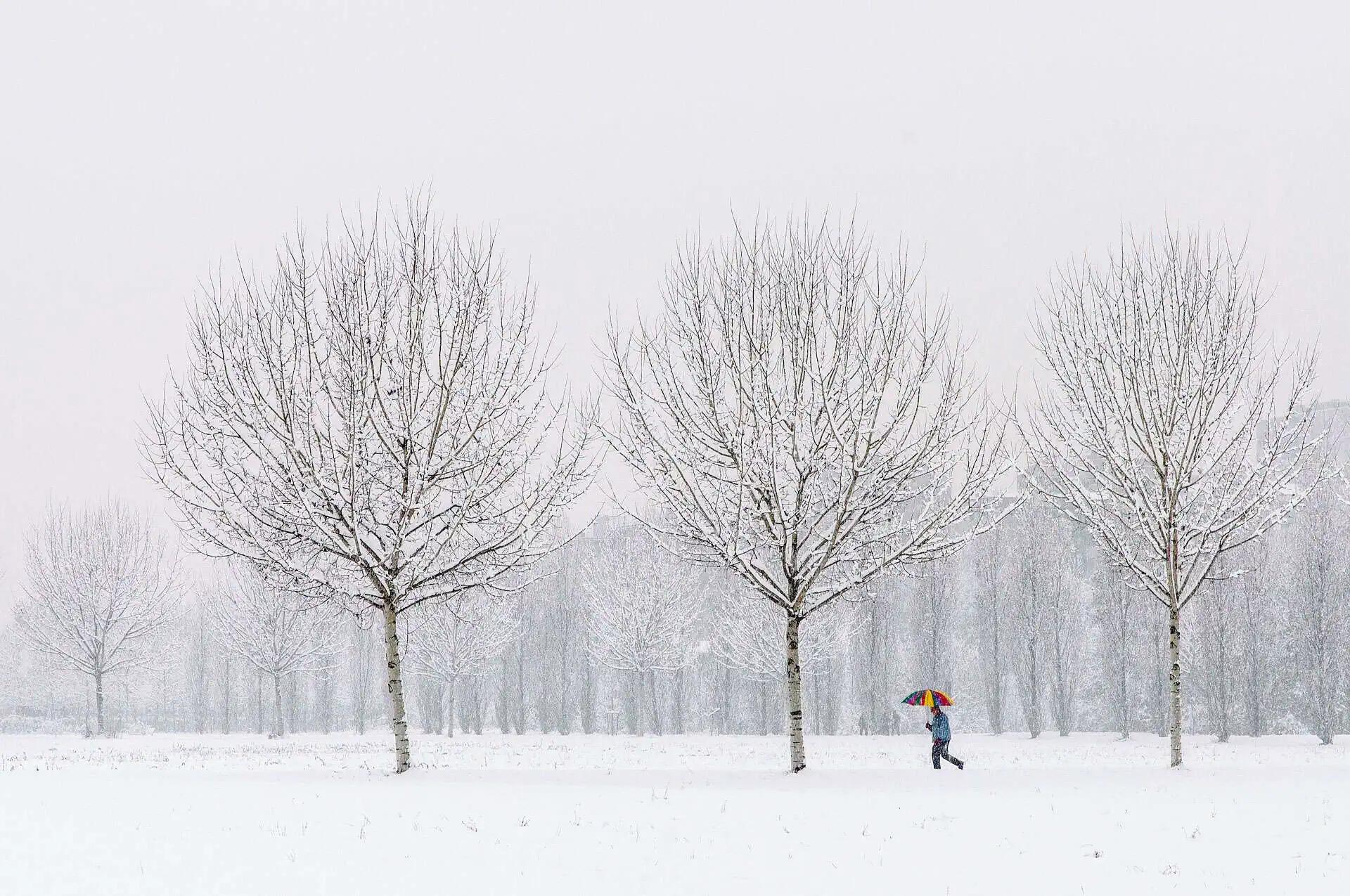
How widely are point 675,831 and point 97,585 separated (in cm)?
3565

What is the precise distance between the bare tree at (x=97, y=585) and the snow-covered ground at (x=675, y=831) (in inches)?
998

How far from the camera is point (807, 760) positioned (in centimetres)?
2267

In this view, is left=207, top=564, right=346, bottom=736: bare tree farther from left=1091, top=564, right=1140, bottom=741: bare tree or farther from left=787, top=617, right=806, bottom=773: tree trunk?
left=1091, top=564, right=1140, bottom=741: bare tree

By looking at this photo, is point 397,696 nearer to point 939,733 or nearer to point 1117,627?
point 939,733

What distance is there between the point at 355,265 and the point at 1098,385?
43.5 feet

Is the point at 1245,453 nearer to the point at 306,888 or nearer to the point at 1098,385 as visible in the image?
the point at 1098,385

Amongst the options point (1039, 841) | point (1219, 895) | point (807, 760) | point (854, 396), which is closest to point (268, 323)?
point (854, 396)

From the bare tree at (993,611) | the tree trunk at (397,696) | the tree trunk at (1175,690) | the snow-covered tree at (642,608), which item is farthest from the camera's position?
the bare tree at (993,611)

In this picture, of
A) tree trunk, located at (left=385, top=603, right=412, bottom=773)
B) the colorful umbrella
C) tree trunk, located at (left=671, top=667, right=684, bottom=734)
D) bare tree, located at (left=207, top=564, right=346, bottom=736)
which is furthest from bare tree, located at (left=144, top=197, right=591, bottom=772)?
tree trunk, located at (left=671, top=667, right=684, bottom=734)

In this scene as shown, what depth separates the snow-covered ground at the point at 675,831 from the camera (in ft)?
24.9

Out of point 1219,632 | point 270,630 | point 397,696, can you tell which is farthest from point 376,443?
point 1219,632

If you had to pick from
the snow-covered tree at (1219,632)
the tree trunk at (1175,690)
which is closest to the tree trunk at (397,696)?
the tree trunk at (1175,690)

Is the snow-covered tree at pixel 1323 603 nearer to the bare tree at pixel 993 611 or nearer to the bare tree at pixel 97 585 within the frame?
the bare tree at pixel 993 611

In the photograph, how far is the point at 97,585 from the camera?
36156 mm
